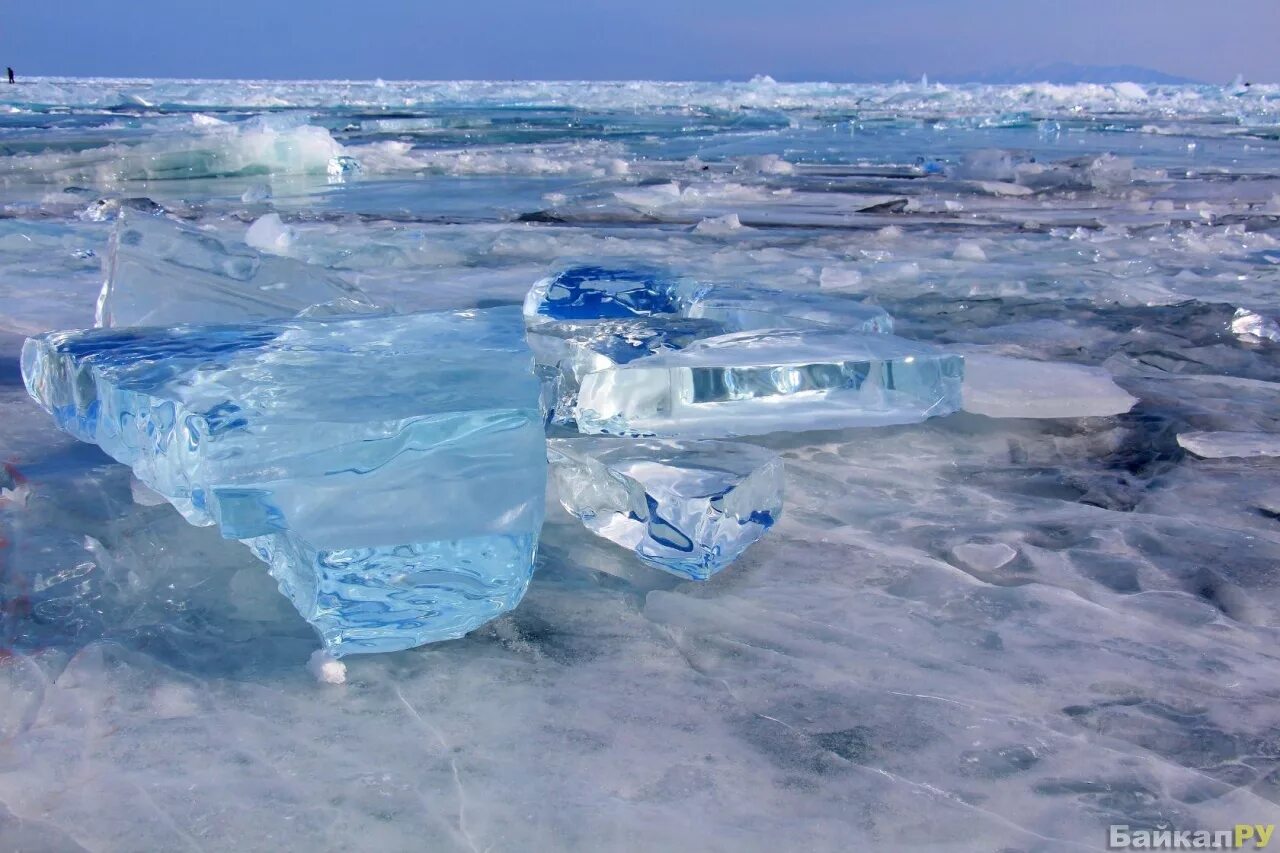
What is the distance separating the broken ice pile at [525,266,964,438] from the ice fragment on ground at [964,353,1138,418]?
10 centimetres

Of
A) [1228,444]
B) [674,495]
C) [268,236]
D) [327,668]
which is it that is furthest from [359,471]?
[268,236]

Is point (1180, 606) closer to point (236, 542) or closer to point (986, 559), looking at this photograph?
point (986, 559)

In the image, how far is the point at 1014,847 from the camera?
88cm

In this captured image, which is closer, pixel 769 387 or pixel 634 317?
pixel 769 387

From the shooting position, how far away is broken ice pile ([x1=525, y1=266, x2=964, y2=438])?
5.95 ft

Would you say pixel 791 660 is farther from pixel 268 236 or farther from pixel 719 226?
pixel 719 226

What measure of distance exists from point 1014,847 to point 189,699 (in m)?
0.85

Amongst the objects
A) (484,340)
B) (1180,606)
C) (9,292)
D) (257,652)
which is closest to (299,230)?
(9,292)

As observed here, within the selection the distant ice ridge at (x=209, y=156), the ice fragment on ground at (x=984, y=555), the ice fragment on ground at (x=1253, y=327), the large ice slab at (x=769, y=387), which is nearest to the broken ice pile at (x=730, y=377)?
the large ice slab at (x=769, y=387)

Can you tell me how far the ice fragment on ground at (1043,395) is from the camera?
2.03 meters

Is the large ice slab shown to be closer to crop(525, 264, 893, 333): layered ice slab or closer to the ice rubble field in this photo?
the ice rubble field

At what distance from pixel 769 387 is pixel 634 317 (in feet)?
1.82

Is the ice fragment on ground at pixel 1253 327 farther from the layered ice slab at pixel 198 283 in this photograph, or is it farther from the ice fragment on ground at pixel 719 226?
the ice fragment on ground at pixel 719 226

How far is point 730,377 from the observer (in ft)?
6.07
